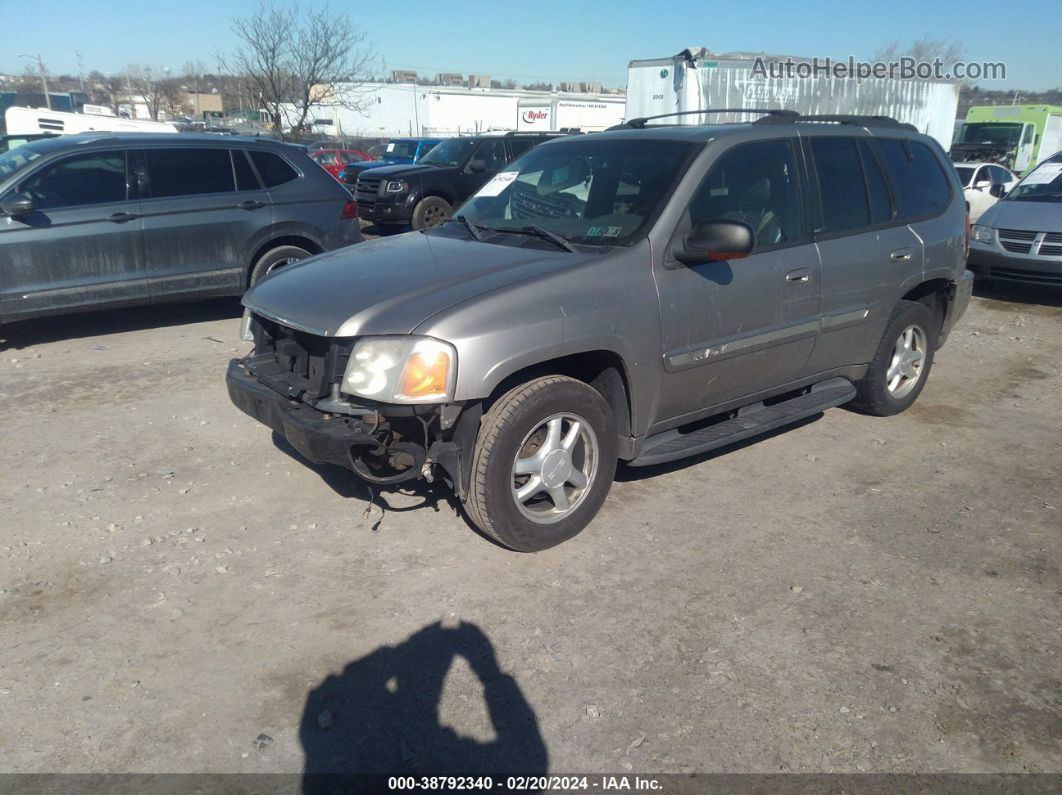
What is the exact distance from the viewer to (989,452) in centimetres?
526

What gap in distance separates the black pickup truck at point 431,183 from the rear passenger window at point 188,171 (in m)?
5.94

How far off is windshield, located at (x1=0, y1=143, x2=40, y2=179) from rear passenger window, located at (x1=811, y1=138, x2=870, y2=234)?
621 centimetres

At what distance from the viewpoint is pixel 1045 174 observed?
1085cm

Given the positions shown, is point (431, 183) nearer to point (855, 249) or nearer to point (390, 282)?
point (855, 249)

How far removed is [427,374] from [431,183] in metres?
11.2

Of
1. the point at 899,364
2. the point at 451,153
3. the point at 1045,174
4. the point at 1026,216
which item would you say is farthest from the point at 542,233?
the point at 451,153

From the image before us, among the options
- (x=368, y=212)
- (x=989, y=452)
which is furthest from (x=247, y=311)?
(x=368, y=212)

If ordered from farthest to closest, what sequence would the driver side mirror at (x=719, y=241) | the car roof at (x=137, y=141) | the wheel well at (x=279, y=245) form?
the wheel well at (x=279, y=245)
the car roof at (x=137, y=141)
the driver side mirror at (x=719, y=241)

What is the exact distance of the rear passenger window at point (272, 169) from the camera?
26.2 ft

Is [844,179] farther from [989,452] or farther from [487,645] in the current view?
[487,645]

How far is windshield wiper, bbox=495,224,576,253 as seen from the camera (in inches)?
158

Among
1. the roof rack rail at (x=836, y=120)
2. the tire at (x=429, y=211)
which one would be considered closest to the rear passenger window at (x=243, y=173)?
the roof rack rail at (x=836, y=120)

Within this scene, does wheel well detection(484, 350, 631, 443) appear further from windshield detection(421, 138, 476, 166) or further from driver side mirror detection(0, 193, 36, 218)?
windshield detection(421, 138, 476, 166)

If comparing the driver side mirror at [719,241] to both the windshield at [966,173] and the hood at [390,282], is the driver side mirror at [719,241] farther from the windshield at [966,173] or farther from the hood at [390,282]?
the windshield at [966,173]
